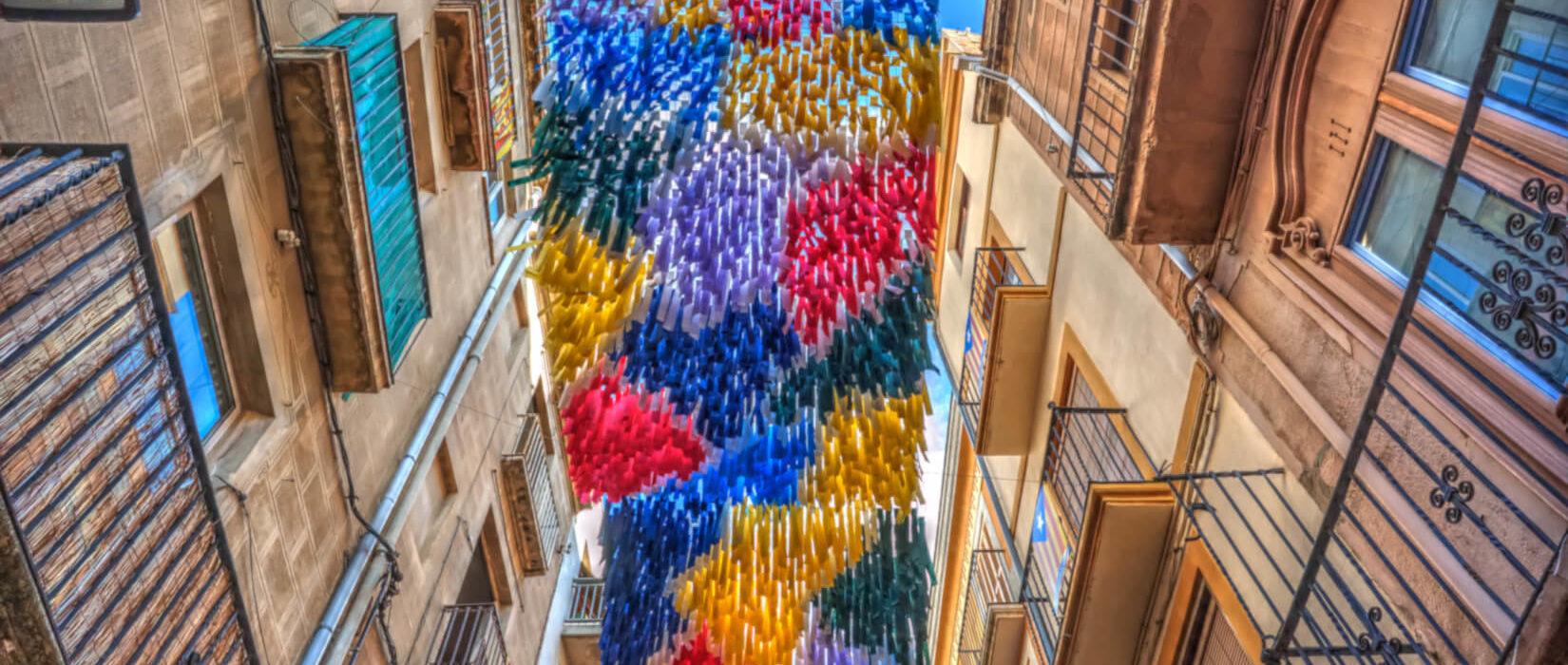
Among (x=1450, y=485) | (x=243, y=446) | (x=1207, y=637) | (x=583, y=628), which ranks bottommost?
(x=583, y=628)

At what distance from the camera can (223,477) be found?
3629 mm

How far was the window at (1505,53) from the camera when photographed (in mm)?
2145

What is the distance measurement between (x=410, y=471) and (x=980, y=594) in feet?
13.1

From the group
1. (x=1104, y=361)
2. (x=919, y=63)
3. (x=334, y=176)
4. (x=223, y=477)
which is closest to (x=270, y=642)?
(x=223, y=477)

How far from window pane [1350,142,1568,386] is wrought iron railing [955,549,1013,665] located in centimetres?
413

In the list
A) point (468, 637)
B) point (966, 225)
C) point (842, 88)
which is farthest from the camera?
point (966, 225)

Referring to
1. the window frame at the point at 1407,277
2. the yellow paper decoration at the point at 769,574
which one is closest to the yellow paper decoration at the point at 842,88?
the yellow paper decoration at the point at 769,574

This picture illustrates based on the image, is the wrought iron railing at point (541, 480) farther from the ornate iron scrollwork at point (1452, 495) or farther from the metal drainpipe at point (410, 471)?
the ornate iron scrollwork at point (1452, 495)

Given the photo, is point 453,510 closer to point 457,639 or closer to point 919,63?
point 457,639

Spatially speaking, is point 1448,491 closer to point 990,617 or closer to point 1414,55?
point 1414,55

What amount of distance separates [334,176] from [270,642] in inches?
69.5

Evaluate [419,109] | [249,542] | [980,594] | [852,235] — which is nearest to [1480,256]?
[249,542]

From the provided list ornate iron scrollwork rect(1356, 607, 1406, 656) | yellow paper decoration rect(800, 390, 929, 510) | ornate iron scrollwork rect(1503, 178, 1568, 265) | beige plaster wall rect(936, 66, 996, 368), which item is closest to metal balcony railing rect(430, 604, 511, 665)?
yellow paper decoration rect(800, 390, 929, 510)

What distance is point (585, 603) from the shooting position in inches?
376
